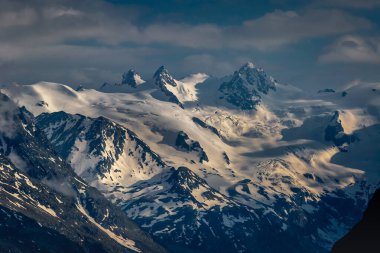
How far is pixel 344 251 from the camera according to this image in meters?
79.2

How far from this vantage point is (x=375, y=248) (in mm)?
76562

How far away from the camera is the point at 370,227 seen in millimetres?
78375

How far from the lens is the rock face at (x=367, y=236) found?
254 feet

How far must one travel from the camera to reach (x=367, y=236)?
78.3 m

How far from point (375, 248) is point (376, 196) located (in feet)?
19.7

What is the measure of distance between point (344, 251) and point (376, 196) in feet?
19.9

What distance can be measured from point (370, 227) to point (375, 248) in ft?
8.02

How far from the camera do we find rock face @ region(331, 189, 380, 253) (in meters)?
77.3

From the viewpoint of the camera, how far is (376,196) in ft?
265

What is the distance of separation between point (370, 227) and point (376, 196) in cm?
364
